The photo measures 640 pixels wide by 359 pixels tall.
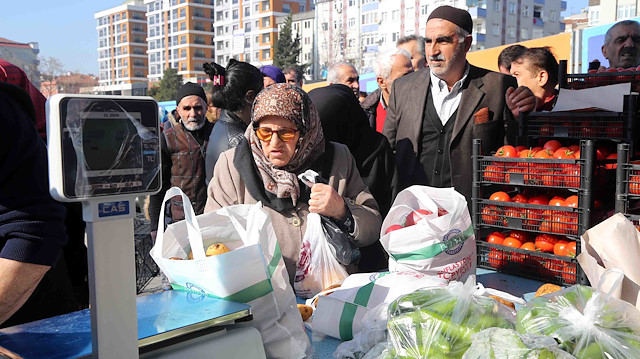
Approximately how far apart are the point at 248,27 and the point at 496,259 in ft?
283

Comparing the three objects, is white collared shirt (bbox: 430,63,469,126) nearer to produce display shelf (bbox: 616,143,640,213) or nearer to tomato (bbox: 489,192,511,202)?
tomato (bbox: 489,192,511,202)

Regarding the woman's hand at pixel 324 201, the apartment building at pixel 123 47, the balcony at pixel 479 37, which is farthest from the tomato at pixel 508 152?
the apartment building at pixel 123 47

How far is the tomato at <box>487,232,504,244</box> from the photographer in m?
2.54

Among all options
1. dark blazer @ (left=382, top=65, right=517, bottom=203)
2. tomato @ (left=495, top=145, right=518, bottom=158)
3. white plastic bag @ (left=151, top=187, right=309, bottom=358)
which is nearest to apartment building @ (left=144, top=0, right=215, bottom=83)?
dark blazer @ (left=382, top=65, right=517, bottom=203)

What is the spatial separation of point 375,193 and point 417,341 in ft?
6.05

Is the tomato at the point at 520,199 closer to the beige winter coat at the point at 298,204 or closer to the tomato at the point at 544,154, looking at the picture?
the tomato at the point at 544,154

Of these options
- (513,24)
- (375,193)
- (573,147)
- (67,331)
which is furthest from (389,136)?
(513,24)

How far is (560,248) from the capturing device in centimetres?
234

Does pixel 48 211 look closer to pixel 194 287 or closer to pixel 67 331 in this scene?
pixel 67 331

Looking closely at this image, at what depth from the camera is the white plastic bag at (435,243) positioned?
1964mm

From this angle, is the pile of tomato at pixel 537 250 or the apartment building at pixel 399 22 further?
the apartment building at pixel 399 22

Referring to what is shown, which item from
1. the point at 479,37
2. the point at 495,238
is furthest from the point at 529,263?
the point at 479,37

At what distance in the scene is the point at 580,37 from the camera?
893 centimetres

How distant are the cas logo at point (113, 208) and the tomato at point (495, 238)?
186 cm
